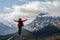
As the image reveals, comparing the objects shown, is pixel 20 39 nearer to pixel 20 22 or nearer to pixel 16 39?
pixel 16 39

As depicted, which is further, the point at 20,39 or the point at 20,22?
the point at 20,22

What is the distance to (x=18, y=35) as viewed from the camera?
2966cm

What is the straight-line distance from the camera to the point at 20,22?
3194cm

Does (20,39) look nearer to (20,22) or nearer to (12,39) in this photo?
(12,39)

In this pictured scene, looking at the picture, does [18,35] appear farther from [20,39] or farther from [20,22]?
[20,22]

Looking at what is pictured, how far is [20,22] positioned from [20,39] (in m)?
3.14

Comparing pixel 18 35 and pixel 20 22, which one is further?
pixel 20 22

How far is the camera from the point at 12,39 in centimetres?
2912

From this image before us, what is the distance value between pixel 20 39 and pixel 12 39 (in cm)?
80

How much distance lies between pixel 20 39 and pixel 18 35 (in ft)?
1.88

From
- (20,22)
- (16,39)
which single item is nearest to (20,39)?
(16,39)

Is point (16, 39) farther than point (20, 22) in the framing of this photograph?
No

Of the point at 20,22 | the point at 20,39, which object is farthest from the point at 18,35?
the point at 20,22

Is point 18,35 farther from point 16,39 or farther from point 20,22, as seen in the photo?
point 20,22
